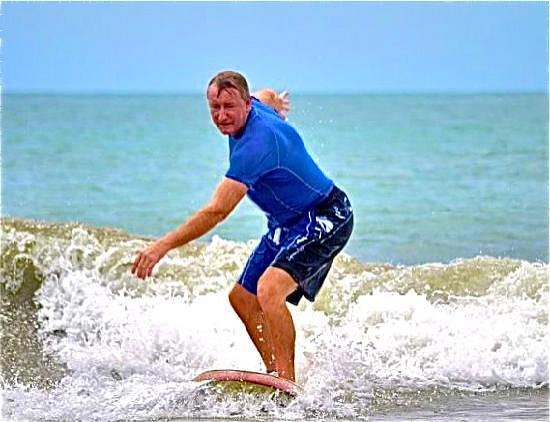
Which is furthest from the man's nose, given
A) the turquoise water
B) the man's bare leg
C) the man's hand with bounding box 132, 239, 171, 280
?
the turquoise water

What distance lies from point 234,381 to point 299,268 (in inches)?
25.2

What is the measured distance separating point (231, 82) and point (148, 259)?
40.6 inches

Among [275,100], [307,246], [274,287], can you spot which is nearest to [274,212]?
[307,246]

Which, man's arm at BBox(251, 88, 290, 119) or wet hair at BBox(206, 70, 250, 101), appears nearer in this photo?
wet hair at BBox(206, 70, 250, 101)

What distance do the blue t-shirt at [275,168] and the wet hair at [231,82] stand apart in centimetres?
11

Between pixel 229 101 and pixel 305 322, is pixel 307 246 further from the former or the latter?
pixel 305 322

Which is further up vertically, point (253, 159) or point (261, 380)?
point (253, 159)

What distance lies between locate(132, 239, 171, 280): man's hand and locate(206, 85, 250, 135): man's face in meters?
0.73

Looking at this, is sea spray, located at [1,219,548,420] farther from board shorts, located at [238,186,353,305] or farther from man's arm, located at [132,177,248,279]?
man's arm, located at [132,177,248,279]

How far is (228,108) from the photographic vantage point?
6.30 metres

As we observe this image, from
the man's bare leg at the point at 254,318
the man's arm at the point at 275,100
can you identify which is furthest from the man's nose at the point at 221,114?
the man's bare leg at the point at 254,318

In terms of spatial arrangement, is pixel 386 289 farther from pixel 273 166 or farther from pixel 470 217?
pixel 470 217

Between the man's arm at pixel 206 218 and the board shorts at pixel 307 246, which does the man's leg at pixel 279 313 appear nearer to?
the board shorts at pixel 307 246

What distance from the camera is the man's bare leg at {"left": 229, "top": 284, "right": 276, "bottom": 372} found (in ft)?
21.7
